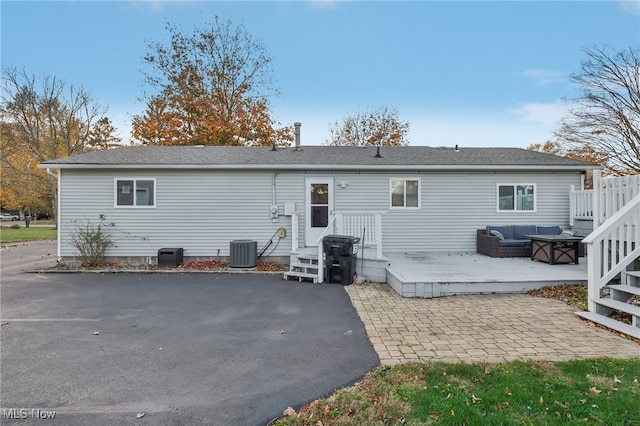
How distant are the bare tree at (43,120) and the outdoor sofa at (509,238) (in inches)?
1010

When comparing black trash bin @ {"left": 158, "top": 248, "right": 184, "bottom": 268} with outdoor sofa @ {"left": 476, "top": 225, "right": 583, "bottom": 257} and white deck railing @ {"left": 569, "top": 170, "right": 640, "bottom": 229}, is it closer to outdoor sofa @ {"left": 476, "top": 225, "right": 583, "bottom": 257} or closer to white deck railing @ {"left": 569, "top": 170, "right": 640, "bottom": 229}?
outdoor sofa @ {"left": 476, "top": 225, "right": 583, "bottom": 257}

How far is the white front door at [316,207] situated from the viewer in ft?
31.6

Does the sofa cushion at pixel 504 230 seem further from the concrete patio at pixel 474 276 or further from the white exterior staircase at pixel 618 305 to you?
the white exterior staircase at pixel 618 305

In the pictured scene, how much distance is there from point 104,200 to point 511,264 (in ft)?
35.5

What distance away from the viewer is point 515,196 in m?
9.88

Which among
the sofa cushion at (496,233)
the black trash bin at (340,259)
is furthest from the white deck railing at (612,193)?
the black trash bin at (340,259)

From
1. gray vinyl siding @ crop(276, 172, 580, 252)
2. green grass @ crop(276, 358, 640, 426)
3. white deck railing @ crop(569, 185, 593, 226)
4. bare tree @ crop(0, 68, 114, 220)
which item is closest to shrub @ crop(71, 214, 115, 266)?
gray vinyl siding @ crop(276, 172, 580, 252)

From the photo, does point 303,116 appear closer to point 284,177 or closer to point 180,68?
point 180,68

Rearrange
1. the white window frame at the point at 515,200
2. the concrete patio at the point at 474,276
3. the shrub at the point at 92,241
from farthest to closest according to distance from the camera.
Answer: the white window frame at the point at 515,200
the shrub at the point at 92,241
the concrete patio at the point at 474,276

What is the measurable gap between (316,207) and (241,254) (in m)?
2.52

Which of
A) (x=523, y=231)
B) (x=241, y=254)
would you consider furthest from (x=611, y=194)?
(x=241, y=254)

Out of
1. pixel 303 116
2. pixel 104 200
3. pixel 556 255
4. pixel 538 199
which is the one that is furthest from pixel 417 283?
pixel 303 116

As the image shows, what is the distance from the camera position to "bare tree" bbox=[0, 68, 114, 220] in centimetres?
2139

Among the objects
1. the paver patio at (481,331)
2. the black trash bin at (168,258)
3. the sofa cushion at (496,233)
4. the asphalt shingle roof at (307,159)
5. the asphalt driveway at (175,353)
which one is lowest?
the asphalt driveway at (175,353)
